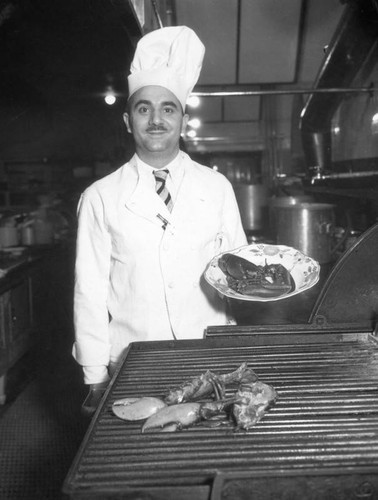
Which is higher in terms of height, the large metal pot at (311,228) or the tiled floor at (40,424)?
the large metal pot at (311,228)

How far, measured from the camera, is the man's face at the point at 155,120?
2004mm

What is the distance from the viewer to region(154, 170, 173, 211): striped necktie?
7.11 feet

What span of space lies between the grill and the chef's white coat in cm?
30

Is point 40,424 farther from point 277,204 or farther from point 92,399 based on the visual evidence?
point 277,204

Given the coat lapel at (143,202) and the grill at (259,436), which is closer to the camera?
the grill at (259,436)

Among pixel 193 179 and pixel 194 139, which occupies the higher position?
pixel 194 139

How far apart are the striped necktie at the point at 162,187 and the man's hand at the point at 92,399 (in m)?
0.90

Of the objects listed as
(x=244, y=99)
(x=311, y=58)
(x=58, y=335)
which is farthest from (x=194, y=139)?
(x=58, y=335)

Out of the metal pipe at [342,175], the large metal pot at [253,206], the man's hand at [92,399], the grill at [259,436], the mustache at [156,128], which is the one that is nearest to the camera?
the grill at [259,436]

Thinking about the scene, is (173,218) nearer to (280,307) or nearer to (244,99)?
(280,307)

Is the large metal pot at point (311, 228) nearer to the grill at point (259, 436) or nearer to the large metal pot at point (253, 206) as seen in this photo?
the large metal pot at point (253, 206)

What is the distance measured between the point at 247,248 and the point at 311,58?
752 cm

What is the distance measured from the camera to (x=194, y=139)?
1041cm

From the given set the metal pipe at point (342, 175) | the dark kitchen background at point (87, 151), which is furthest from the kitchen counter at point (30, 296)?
the metal pipe at point (342, 175)
